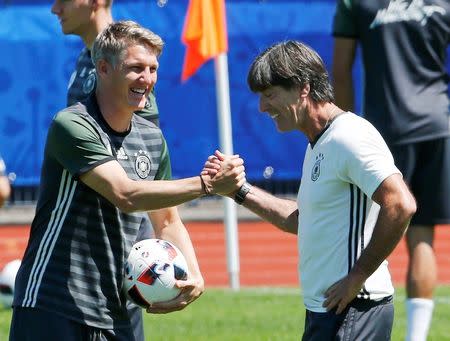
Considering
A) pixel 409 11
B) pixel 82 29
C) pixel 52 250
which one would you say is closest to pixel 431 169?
pixel 409 11

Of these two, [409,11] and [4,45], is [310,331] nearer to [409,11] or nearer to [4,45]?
[409,11]

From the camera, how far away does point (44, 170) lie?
5156mm

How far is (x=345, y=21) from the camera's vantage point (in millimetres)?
6906

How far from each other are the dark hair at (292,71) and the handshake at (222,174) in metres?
0.48

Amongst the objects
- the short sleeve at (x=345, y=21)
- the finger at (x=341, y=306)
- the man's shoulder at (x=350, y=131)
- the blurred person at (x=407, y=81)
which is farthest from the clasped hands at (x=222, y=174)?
the short sleeve at (x=345, y=21)

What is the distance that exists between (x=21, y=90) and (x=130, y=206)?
12722 mm

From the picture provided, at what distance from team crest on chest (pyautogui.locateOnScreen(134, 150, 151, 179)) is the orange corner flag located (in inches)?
276

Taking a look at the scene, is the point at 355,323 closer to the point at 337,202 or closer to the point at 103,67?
the point at 337,202

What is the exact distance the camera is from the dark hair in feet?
15.8

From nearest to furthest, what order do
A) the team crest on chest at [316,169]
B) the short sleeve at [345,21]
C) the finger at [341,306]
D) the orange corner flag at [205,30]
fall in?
the finger at [341,306] → the team crest on chest at [316,169] → the short sleeve at [345,21] → the orange corner flag at [205,30]

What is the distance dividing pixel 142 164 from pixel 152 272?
1.50 ft

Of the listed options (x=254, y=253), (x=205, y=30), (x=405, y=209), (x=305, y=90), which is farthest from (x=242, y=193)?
(x=254, y=253)

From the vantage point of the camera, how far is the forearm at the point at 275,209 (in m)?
5.35

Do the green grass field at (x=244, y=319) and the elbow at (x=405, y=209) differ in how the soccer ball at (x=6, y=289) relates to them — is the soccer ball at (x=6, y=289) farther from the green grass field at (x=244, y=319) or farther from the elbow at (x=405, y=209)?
the elbow at (x=405, y=209)
